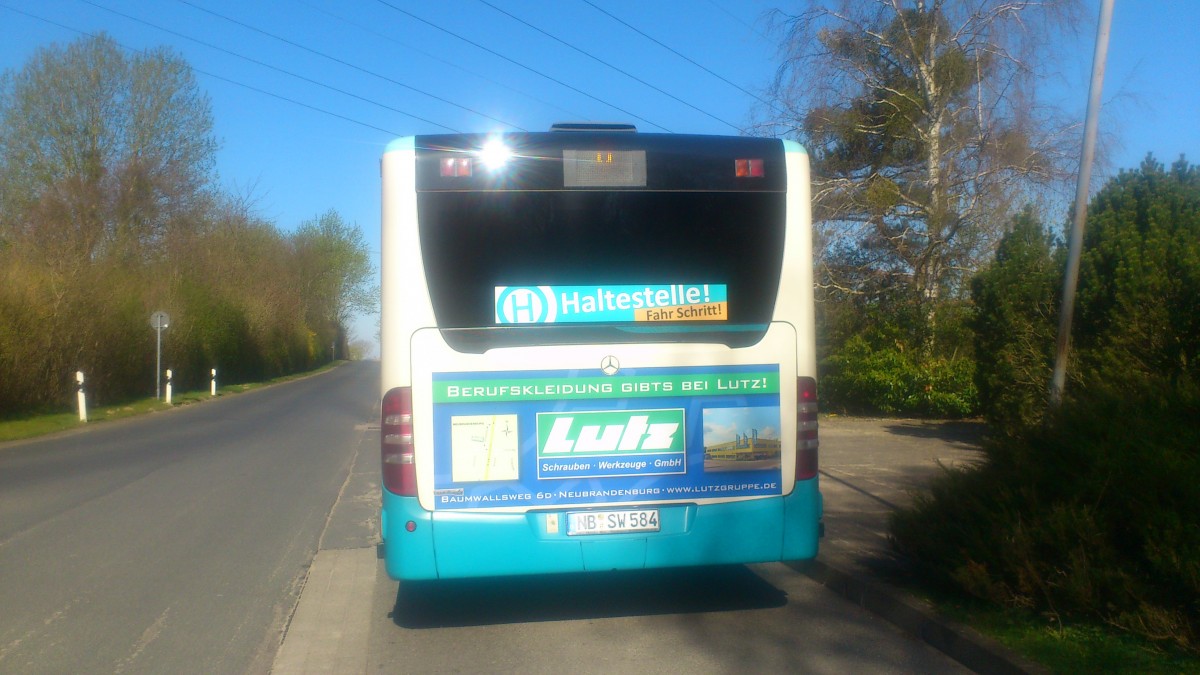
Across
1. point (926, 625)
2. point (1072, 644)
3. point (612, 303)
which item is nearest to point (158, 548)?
point (612, 303)

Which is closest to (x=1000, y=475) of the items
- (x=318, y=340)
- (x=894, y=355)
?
(x=894, y=355)

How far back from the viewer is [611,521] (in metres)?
5.57

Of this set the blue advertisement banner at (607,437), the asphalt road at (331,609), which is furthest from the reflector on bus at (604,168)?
the asphalt road at (331,609)

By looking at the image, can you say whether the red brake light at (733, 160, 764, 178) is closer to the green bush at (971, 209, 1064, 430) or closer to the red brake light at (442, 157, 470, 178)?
the red brake light at (442, 157, 470, 178)

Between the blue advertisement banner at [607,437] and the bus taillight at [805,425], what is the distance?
138 millimetres

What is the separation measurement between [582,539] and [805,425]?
57.7 inches

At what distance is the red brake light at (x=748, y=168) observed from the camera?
577 centimetres

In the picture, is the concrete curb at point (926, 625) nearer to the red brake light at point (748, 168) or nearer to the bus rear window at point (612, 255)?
the bus rear window at point (612, 255)

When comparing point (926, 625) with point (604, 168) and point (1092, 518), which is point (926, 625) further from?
point (604, 168)

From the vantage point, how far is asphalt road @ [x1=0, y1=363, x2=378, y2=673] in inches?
226

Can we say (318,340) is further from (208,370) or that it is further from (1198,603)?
(1198,603)

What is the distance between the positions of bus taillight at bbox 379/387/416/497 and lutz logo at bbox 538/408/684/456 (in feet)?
2.33

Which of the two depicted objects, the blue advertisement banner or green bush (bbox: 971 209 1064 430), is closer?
the blue advertisement banner

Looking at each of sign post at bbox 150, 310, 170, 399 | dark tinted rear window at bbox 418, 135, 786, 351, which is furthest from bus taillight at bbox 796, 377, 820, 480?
sign post at bbox 150, 310, 170, 399
